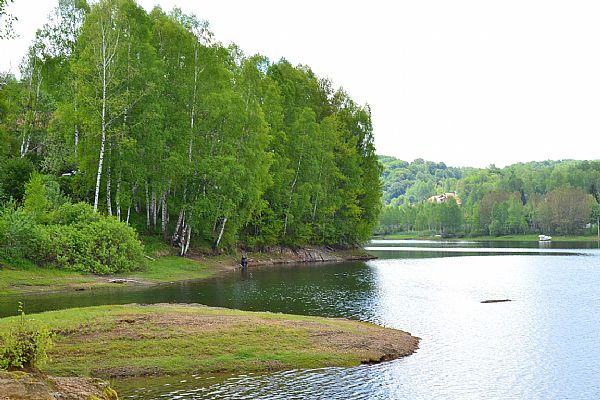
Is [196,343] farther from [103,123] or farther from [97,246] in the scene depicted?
[103,123]

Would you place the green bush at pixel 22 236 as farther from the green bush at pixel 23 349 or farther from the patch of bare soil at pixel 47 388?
the patch of bare soil at pixel 47 388

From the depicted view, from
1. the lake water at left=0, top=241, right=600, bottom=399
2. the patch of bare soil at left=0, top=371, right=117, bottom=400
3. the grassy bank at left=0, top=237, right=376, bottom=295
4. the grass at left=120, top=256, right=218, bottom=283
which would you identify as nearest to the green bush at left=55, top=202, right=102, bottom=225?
the grassy bank at left=0, top=237, right=376, bottom=295

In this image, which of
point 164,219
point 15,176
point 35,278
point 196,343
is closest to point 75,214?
point 35,278

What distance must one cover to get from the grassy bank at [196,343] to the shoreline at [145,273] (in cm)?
1594

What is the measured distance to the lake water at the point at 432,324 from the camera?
20141 mm

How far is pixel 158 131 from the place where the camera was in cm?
5631

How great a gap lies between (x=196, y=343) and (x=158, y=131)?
35857 mm

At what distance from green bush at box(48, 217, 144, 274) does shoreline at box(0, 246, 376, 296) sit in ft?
3.24

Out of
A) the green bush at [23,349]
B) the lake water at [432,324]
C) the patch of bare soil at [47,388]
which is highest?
the green bush at [23,349]

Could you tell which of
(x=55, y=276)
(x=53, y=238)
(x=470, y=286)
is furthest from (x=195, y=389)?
(x=470, y=286)

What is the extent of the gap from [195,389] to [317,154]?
64.5 metres

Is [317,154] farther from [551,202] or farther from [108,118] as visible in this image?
[551,202]

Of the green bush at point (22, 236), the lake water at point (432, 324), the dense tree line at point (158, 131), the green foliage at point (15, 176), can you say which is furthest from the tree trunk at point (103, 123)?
the lake water at point (432, 324)

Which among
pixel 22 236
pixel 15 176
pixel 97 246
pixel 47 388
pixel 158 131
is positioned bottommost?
pixel 47 388
